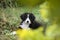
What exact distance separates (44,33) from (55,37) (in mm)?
12

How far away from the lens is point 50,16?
137 millimetres

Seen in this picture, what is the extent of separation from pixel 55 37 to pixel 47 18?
18 mm

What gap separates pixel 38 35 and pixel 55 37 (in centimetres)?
1

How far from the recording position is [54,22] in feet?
0.47

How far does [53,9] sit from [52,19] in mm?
12

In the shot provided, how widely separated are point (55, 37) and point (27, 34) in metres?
0.02

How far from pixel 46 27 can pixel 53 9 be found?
28 millimetres

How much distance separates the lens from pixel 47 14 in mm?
138

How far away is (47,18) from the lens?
141 mm

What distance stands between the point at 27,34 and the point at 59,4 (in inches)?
1.5

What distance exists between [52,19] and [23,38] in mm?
33

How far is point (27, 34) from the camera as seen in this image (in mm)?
145

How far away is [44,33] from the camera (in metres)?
0.15

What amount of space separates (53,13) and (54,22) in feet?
0.04
